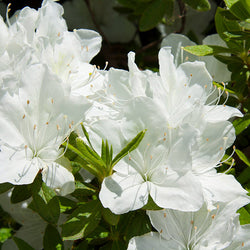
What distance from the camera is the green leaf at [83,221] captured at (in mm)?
1204

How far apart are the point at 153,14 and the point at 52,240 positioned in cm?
105

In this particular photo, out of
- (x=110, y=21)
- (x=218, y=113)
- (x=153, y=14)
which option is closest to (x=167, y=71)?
(x=218, y=113)

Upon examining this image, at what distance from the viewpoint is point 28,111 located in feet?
3.91

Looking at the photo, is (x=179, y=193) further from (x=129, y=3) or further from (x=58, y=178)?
(x=129, y=3)

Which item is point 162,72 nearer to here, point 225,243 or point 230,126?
point 230,126

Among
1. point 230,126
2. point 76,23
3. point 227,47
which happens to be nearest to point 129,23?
point 76,23

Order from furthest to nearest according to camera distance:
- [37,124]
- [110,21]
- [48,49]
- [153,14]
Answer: [110,21] < [153,14] < [48,49] < [37,124]

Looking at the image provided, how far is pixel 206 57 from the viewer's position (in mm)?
1695

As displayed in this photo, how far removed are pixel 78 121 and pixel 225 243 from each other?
51 cm

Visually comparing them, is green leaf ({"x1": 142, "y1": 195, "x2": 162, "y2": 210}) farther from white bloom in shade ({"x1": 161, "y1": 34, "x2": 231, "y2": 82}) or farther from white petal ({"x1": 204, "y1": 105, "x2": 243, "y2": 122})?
white bloom in shade ({"x1": 161, "y1": 34, "x2": 231, "y2": 82})

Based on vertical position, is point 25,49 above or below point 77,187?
above

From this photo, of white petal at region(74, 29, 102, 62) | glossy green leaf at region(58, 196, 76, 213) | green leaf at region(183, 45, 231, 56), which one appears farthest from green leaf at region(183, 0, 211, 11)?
glossy green leaf at region(58, 196, 76, 213)

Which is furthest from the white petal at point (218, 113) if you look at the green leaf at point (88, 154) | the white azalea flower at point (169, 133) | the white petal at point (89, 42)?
→ the white petal at point (89, 42)

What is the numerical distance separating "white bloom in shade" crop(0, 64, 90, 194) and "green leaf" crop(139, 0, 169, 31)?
844mm
